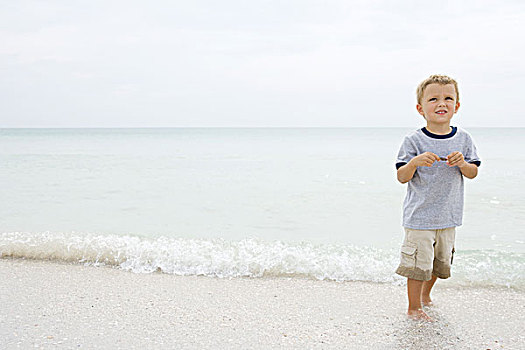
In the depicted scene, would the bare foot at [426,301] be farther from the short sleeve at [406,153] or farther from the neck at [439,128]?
the neck at [439,128]

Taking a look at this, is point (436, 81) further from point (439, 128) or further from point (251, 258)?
point (251, 258)

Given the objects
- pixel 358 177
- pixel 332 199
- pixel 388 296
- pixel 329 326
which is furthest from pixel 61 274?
pixel 358 177

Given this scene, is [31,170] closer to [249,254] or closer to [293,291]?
[249,254]

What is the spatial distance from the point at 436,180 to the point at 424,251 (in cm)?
46

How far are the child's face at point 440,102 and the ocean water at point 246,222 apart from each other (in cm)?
167

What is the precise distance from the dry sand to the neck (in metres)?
1.24

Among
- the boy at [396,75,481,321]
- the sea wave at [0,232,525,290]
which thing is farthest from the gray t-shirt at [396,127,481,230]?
the sea wave at [0,232,525,290]

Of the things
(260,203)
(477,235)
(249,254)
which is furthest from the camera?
(260,203)

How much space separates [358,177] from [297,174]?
177 centimetres

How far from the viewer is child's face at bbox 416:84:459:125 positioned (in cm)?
276

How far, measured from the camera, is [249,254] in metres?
4.63

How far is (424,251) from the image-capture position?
289 cm

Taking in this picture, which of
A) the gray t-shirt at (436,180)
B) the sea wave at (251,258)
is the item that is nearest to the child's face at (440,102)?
the gray t-shirt at (436,180)

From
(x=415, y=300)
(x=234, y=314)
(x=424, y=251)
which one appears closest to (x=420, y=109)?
(x=424, y=251)
